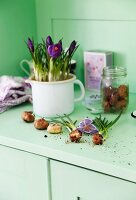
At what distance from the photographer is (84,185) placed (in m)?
0.91

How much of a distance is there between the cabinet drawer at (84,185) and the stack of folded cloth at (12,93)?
36 centimetres

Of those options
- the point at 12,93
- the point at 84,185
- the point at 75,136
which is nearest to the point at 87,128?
the point at 75,136

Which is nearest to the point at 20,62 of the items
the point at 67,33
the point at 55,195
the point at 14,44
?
the point at 14,44

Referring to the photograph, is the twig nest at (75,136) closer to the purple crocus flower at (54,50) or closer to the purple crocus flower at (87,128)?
the purple crocus flower at (87,128)

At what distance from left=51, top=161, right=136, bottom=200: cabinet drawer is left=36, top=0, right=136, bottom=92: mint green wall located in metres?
0.54

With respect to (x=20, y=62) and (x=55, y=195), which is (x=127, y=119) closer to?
(x=55, y=195)

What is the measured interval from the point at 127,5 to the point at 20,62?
1.56 ft

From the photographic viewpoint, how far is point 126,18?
51.7 inches

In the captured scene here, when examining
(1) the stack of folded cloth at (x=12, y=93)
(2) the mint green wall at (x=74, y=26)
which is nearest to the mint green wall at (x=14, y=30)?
(2) the mint green wall at (x=74, y=26)

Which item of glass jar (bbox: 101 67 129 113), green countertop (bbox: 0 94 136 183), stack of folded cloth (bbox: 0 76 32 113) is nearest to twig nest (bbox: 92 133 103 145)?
green countertop (bbox: 0 94 136 183)

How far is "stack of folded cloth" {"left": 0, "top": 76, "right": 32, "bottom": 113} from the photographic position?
124cm

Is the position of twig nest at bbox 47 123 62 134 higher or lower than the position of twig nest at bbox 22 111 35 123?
lower

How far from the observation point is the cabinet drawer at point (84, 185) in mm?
847

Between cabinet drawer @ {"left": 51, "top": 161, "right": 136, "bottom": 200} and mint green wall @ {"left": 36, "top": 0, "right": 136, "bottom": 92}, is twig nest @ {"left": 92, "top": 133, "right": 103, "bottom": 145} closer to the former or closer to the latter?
cabinet drawer @ {"left": 51, "top": 161, "right": 136, "bottom": 200}
